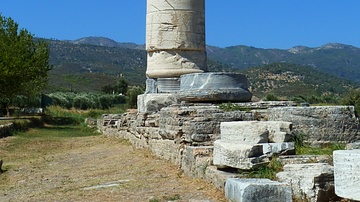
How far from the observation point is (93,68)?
127 m

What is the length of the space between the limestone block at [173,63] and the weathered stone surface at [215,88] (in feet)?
5.94

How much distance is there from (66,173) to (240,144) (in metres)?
4.63

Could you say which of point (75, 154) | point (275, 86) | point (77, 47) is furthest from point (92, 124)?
point (77, 47)

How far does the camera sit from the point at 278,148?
→ 7371 millimetres

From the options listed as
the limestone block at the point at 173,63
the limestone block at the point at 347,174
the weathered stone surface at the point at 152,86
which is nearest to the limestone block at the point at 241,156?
the limestone block at the point at 347,174

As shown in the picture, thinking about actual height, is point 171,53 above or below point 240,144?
above

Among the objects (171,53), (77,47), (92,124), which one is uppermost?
(77,47)

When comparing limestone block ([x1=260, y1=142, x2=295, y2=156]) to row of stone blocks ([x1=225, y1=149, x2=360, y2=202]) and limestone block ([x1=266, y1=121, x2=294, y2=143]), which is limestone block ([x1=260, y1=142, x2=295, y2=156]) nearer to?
limestone block ([x1=266, y1=121, x2=294, y2=143])

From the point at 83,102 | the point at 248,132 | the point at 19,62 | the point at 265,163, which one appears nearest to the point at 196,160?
the point at 248,132

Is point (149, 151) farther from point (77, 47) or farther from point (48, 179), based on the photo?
point (77, 47)

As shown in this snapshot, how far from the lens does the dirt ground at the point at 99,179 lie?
7328 mm

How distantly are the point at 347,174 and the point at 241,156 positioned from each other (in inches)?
75.4

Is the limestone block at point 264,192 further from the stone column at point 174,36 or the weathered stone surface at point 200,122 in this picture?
the stone column at point 174,36

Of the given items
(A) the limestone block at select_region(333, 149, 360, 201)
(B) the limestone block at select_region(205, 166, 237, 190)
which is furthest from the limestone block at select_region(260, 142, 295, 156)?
(A) the limestone block at select_region(333, 149, 360, 201)
